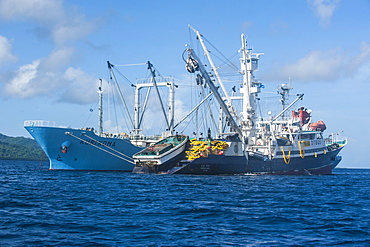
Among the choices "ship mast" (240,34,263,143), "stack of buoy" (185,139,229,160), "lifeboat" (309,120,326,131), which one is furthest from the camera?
"lifeboat" (309,120,326,131)

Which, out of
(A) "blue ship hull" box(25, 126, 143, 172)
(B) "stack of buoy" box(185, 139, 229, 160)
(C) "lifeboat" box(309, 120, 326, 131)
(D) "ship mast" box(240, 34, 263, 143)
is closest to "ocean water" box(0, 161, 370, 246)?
(B) "stack of buoy" box(185, 139, 229, 160)

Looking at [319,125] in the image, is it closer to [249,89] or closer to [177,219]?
[249,89]

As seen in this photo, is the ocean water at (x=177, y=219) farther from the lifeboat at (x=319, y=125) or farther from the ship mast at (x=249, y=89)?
the lifeboat at (x=319, y=125)

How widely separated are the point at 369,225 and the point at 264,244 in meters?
8.32

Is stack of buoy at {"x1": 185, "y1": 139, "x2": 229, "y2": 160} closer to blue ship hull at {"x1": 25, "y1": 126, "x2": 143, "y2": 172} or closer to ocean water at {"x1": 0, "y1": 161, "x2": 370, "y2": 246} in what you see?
blue ship hull at {"x1": 25, "y1": 126, "x2": 143, "y2": 172}

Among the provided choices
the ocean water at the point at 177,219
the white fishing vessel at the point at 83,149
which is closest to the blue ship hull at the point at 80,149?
the white fishing vessel at the point at 83,149

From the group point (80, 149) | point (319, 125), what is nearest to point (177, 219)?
point (80, 149)

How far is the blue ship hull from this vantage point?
228ft

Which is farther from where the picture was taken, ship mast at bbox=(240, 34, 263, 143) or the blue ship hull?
ship mast at bbox=(240, 34, 263, 143)

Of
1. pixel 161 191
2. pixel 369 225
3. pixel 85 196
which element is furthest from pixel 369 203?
pixel 85 196

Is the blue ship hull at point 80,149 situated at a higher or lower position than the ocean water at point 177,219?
higher

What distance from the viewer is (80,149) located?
7194 centimetres

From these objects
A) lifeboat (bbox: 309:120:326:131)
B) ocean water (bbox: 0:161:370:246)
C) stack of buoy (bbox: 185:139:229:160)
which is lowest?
ocean water (bbox: 0:161:370:246)

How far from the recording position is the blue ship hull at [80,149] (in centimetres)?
6950
